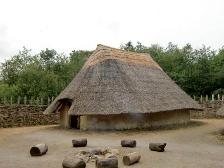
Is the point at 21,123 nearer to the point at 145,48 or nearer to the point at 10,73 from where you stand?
the point at 10,73

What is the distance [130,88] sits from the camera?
23.9 meters

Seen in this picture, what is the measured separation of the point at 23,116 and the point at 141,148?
14638 mm

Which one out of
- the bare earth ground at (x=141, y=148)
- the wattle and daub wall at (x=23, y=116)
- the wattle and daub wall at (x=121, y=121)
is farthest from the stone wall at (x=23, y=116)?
the wattle and daub wall at (x=121, y=121)

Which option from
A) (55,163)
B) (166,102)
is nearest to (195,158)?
(55,163)

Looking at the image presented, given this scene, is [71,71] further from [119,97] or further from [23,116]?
[119,97]

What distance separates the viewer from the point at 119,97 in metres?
22.5

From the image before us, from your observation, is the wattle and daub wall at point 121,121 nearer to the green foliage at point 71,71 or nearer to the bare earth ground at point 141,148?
the bare earth ground at point 141,148

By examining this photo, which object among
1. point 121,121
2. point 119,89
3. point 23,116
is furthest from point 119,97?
point 23,116

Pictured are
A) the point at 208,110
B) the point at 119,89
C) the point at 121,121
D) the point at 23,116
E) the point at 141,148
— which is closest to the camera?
the point at 141,148

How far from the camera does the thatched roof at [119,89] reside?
22016 millimetres

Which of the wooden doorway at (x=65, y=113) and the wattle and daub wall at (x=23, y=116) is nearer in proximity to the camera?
the wooden doorway at (x=65, y=113)

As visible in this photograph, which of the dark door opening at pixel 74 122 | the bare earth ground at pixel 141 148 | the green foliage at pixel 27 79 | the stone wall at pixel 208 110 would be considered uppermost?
the green foliage at pixel 27 79

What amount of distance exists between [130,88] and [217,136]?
6.55 meters

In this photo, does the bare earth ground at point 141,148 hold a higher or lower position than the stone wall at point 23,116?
lower
